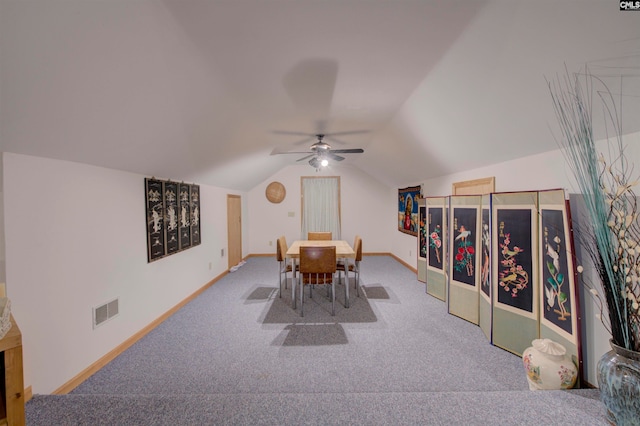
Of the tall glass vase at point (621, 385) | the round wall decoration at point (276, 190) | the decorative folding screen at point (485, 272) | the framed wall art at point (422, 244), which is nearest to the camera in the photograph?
the tall glass vase at point (621, 385)

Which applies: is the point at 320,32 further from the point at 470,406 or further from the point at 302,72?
the point at 470,406

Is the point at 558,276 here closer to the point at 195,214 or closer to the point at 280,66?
the point at 280,66

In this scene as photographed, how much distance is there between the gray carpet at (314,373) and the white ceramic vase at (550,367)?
0.12 metres

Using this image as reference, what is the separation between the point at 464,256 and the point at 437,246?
0.62m

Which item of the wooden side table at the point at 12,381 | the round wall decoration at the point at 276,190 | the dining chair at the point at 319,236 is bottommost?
the wooden side table at the point at 12,381

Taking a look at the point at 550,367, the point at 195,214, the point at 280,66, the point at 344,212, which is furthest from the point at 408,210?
the point at 280,66

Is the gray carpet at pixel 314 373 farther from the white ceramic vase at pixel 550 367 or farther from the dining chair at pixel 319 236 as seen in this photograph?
the dining chair at pixel 319 236

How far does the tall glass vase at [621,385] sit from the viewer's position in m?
1.17

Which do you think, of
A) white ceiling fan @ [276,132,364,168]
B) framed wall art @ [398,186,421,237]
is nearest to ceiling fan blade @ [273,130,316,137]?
white ceiling fan @ [276,132,364,168]

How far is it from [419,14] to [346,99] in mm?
1159

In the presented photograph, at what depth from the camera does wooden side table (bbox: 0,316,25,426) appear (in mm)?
1026

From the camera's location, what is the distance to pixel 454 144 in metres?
2.98

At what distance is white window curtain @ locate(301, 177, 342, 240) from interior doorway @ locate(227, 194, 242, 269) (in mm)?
1705

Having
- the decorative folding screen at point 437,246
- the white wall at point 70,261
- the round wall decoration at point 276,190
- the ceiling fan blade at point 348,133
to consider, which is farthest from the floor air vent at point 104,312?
the round wall decoration at point 276,190
